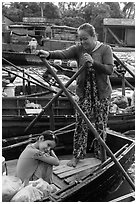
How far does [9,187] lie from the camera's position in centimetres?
312

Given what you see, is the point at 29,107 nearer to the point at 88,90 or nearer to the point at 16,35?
the point at 88,90

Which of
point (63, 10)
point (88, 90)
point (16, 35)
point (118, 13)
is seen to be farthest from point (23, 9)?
point (88, 90)

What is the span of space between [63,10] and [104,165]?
32.0 metres

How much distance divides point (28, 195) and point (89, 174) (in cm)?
90

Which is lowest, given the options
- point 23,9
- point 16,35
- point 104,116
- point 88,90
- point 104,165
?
point 104,165

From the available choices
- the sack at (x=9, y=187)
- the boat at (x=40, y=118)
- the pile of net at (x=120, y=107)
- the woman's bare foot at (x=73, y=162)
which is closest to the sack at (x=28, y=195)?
the sack at (x=9, y=187)

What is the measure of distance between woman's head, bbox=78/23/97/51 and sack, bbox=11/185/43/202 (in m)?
1.80

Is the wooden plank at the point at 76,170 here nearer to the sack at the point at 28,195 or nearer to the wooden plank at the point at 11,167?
the wooden plank at the point at 11,167

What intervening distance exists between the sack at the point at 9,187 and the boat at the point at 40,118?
1.56 m

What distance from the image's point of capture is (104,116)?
415 cm

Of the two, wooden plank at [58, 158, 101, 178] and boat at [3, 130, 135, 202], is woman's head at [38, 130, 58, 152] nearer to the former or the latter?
boat at [3, 130, 135, 202]

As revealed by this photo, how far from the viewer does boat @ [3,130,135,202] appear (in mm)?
3221

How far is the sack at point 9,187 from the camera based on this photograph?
306 centimetres

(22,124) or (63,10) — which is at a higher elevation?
(63,10)
